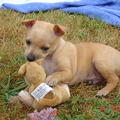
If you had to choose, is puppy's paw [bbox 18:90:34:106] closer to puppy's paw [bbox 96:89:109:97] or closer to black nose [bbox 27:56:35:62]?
black nose [bbox 27:56:35:62]

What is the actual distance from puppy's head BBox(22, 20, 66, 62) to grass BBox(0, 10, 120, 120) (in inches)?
24.6

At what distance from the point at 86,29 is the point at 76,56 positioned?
2.00 m

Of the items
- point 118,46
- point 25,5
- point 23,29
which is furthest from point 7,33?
point 118,46

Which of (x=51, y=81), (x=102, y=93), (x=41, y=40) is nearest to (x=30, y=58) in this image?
(x=41, y=40)

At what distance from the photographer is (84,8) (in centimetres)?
618

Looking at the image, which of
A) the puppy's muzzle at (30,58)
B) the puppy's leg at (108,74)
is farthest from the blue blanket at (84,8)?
the puppy's muzzle at (30,58)

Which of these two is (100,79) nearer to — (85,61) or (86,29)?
(85,61)

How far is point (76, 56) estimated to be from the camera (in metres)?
3.52

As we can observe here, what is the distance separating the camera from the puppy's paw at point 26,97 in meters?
2.67

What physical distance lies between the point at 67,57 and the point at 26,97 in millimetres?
1031

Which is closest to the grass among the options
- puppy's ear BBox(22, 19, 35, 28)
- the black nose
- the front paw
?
the front paw

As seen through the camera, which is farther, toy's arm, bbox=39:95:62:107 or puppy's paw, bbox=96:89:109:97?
puppy's paw, bbox=96:89:109:97

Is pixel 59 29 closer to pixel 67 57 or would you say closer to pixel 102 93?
pixel 67 57

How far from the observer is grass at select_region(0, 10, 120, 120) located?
2.71 m
